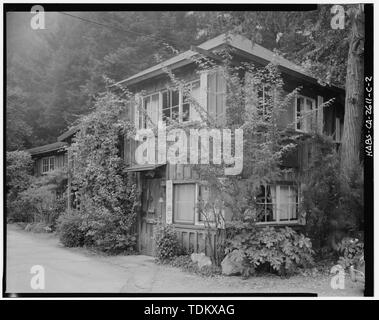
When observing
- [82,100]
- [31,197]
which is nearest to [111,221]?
[31,197]

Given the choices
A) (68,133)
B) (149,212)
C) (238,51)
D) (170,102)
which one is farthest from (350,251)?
(68,133)

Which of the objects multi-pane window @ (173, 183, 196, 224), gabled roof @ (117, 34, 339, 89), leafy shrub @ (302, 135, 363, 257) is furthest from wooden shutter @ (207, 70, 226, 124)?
leafy shrub @ (302, 135, 363, 257)

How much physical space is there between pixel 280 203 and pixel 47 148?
17.4 feet

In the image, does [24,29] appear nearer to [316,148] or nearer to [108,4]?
[108,4]

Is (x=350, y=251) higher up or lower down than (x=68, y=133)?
lower down

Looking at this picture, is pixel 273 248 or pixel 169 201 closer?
pixel 273 248

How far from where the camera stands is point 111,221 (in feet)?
34.2

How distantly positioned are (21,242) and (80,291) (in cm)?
190

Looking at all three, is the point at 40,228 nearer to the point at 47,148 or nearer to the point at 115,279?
the point at 47,148

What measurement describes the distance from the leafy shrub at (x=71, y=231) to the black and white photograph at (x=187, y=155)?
0.14 feet

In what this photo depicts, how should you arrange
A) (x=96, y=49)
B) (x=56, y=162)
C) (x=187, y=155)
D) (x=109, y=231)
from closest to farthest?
(x=187, y=155), (x=96, y=49), (x=109, y=231), (x=56, y=162)

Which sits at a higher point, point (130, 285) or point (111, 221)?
point (111, 221)

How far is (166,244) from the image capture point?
9289 millimetres

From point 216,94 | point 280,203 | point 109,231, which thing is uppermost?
point 216,94
